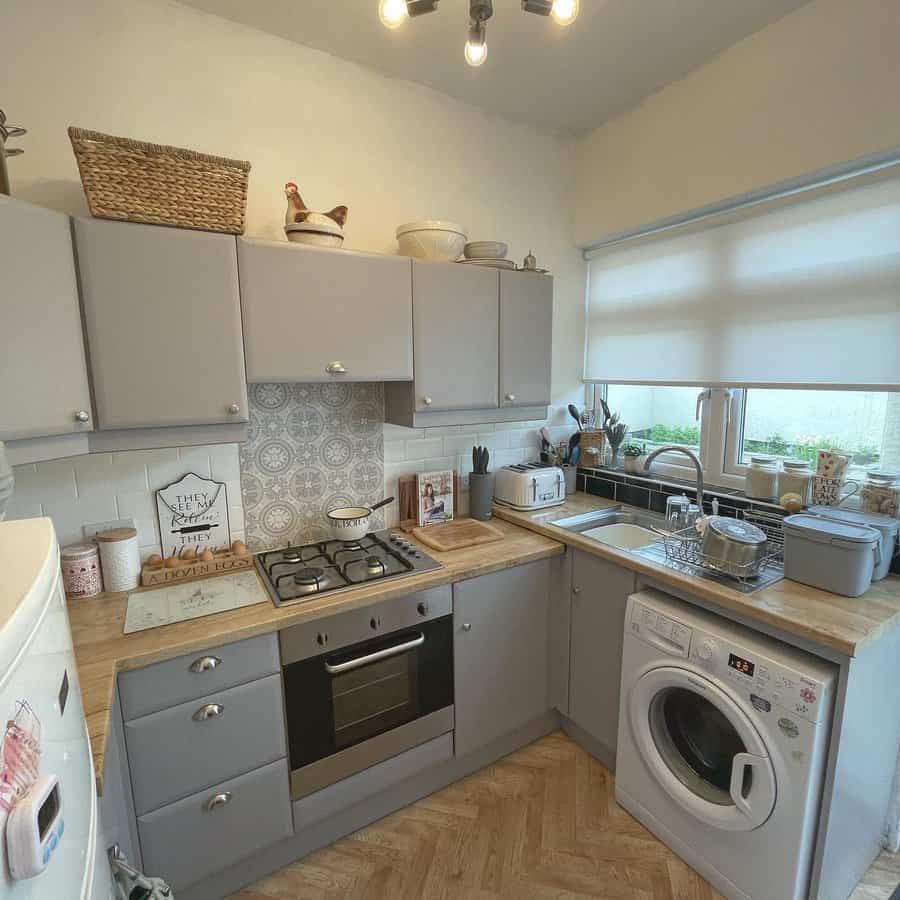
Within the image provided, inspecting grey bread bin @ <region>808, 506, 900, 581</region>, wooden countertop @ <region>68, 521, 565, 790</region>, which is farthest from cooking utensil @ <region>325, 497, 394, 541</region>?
grey bread bin @ <region>808, 506, 900, 581</region>

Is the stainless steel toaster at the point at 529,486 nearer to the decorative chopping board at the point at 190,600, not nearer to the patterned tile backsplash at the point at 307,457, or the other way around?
the patterned tile backsplash at the point at 307,457

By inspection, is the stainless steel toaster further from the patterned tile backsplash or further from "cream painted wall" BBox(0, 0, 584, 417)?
"cream painted wall" BBox(0, 0, 584, 417)

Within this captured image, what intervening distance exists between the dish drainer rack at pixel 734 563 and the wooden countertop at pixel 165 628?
60 cm

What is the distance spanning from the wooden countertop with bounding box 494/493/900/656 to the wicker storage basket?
67.1 inches

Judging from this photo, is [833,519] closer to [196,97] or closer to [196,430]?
[196,430]

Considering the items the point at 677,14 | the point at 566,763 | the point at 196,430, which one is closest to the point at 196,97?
the point at 196,430

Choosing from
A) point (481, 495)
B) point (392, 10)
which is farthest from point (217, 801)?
point (392, 10)

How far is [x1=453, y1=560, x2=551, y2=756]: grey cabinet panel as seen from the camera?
1.85m

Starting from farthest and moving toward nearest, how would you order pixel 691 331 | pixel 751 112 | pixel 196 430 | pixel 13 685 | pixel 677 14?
pixel 691 331 < pixel 751 112 < pixel 677 14 < pixel 196 430 < pixel 13 685

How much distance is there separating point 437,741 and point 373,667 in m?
0.43

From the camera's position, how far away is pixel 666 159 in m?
2.13

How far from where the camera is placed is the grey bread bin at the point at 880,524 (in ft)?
4.93

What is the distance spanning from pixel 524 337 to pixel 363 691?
4.95 feet

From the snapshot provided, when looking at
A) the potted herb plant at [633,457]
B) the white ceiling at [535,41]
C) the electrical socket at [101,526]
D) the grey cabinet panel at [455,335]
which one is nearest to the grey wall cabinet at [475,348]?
the grey cabinet panel at [455,335]
